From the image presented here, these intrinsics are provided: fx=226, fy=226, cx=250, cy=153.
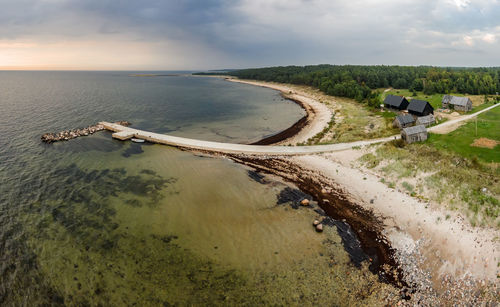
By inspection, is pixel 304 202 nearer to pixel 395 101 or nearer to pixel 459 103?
pixel 395 101

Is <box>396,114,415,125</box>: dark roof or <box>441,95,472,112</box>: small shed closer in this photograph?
<box>396,114,415,125</box>: dark roof

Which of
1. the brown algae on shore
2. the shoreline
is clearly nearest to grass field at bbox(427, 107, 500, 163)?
the shoreline

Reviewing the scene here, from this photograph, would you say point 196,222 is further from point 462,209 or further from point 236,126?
point 236,126

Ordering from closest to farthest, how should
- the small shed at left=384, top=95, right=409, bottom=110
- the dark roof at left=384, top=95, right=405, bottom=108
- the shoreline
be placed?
the shoreline → the small shed at left=384, top=95, right=409, bottom=110 → the dark roof at left=384, top=95, right=405, bottom=108

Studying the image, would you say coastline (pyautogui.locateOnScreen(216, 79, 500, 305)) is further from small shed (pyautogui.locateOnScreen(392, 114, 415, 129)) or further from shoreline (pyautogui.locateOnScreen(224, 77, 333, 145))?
small shed (pyautogui.locateOnScreen(392, 114, 415, 129))

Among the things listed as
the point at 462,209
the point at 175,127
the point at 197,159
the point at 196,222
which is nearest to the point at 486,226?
the point at 462,209

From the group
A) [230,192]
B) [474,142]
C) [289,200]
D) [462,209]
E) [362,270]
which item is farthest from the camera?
[474,142]

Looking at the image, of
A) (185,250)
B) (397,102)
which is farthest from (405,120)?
(185,250)

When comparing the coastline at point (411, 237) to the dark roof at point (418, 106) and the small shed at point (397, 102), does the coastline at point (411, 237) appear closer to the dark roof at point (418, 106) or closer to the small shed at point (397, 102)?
the dark roof at point (418, 106)

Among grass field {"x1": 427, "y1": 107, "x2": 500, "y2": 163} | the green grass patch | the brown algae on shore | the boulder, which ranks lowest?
the brown algae on shore
